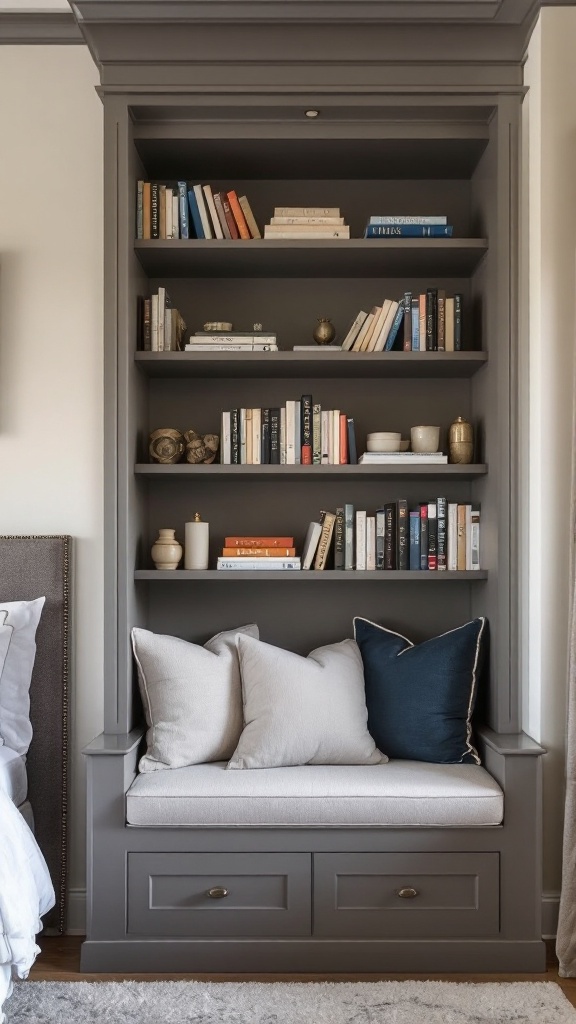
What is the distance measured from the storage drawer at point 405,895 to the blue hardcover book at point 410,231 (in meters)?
1.86

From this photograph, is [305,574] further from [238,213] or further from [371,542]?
[238,213]

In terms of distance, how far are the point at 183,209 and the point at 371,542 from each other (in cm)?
122

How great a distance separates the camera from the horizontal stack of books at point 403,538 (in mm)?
2875

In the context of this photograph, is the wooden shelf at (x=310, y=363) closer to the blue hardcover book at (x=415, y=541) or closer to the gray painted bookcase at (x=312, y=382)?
the gray painted bookcase at (x=312, y=382)

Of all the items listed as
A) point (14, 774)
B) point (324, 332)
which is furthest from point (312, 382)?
point (14, 774)

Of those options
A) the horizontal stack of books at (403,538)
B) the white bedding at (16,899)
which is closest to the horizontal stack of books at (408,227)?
the horizontal stack of books at (403,538)

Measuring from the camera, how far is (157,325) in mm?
2836

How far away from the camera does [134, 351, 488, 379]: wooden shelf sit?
276cm

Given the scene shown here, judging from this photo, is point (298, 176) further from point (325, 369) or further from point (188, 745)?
point (188, 745)

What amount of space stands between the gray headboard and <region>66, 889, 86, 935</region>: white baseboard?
0.19 feet

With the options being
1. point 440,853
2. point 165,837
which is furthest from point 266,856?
point 440,853

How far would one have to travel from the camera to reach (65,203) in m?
2.98

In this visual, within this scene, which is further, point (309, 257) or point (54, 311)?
point (54, 311)

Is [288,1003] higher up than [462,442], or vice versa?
[462,442]
